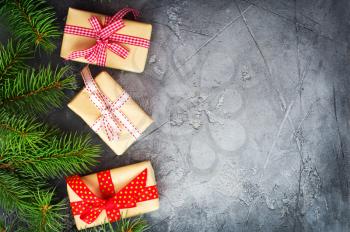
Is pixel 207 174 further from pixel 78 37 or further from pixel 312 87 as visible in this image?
pixel 78 37

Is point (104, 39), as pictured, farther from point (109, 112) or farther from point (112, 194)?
point (112, 194)

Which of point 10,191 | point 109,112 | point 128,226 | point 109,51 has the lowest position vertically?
point 128,226

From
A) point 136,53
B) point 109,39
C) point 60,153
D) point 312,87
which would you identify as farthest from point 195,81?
point 60,153

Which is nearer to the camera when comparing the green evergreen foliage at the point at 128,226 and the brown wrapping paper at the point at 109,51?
the green evergreen foliage at the point at 128,226

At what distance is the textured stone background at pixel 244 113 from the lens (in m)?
1.53

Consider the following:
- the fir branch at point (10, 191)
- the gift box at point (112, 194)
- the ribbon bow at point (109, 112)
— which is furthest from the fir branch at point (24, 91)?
the gift box at point (112, 194)

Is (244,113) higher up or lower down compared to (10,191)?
higher up

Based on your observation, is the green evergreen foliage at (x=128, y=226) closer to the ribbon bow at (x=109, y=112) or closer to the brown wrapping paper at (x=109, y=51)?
the ribbon bow at (x=109, y=112)

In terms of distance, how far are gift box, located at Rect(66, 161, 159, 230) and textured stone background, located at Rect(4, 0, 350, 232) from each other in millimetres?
83

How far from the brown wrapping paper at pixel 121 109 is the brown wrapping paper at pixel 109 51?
68 millimetres

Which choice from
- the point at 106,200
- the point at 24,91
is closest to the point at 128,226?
the point at 106,200

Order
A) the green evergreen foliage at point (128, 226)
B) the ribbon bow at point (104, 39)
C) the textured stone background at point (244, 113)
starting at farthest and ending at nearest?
the textured stone background at point (244, 113) → the ribbon bow at point (104, 39) → the green evergreen foliage at point (128, 226)

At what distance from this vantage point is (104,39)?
138 centimetres

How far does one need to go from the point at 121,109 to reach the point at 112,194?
31cm
